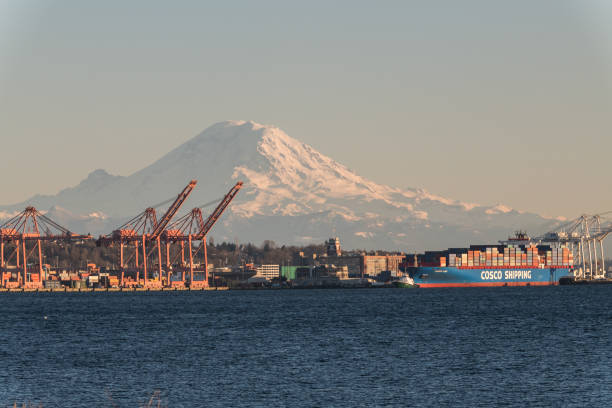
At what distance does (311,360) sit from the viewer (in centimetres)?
7588

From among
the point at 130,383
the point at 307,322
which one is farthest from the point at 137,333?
the point at 130,383

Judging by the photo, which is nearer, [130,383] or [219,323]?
[130,383]

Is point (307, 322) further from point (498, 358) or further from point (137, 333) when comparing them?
point (498, 358)

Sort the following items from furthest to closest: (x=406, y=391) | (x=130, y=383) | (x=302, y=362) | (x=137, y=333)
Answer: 1. (x=137, y=333)
2. (x=302, y=362)
3. (x=130, y=383)
4. (x=406, y=391)

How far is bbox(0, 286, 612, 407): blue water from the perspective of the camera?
5912 cm

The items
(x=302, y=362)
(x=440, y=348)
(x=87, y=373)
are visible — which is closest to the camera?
(x=87, y=373)

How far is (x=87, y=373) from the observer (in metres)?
69.4

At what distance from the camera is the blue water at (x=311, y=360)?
59.1 meters

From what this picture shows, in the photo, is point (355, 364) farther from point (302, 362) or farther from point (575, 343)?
point (575, 343)

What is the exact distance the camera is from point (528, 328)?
350 feet

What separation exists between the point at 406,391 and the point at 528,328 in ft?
160

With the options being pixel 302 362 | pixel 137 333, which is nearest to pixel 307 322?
pixel 137 333

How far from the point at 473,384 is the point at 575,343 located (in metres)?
28.4

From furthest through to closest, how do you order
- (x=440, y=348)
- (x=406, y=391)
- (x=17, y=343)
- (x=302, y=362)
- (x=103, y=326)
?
(x=103, y=326) < (x=17, y=343) < (x=440, y=348) < (x=302, y=362) < (x=406, y=391)
